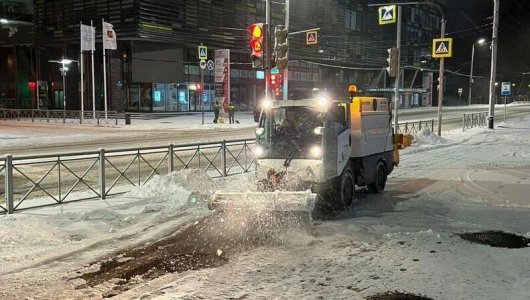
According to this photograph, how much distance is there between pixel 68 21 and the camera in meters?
48.1

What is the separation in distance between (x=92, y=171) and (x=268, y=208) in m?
7.07

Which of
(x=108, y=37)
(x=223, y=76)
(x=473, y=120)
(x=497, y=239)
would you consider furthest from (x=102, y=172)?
(x=473, y=120)

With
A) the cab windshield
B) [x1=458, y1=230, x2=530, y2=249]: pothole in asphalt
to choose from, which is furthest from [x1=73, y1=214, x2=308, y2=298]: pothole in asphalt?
[x1=458, y1=230, x2=530, y2=249]: pothole in asphalt

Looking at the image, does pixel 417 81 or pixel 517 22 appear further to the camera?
pixel 417 81

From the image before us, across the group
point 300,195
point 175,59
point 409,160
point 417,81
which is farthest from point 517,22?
point 300,195

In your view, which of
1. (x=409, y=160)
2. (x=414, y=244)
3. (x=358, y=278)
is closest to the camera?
(x=358, y=278)

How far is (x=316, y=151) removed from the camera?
9.39 m

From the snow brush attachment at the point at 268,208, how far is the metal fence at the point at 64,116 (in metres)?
30.2

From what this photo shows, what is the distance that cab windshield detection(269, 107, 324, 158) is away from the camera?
31.3ft

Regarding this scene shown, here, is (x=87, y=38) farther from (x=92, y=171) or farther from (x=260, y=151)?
(x=260, y=151)

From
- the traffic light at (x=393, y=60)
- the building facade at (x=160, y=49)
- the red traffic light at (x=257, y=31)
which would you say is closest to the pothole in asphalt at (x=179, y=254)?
the red traffic light at (x=257, y=31)

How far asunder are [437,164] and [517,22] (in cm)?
6215

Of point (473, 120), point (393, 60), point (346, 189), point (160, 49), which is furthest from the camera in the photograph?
point (160, 49)

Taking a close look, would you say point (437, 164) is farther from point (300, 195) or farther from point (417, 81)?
point (417, 81)
